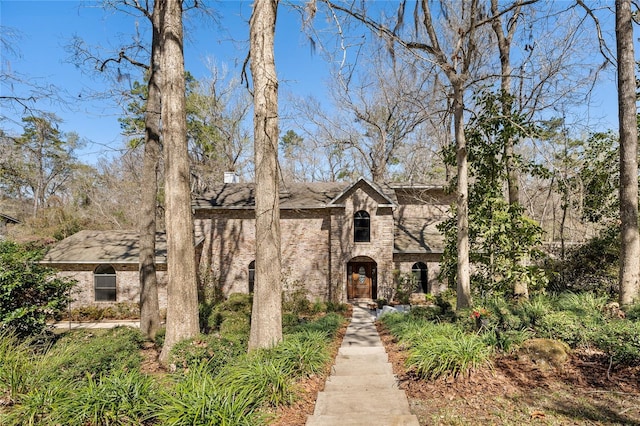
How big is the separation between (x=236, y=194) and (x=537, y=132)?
14.5 meters

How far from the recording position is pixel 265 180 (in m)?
6.25

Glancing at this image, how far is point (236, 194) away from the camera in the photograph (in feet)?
60.5

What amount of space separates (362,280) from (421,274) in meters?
3.03

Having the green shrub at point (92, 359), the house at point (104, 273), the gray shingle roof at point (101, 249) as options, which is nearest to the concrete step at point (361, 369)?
the green shrub at point (92, 359)

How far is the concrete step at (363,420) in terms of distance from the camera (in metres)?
3.87

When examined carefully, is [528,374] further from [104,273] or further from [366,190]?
[104,273]

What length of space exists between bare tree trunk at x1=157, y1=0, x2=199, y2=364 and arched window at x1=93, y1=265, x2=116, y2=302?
39.1 ft

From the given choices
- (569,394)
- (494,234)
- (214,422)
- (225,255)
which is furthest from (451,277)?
(225,255)

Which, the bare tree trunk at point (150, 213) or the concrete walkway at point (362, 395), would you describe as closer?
the concrete walkway at point (362, 395)

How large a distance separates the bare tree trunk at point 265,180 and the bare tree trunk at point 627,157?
28.4 feet

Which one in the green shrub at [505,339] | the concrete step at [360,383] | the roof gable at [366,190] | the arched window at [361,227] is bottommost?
the concrete step at [360,383]

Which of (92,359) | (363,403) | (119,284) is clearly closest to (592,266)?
(363,403)

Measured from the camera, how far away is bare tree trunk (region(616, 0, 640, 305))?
318 inches

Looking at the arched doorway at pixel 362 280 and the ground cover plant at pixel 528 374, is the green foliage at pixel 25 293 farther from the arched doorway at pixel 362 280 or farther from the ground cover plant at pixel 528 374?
the arched doorway at pixel 362 280
